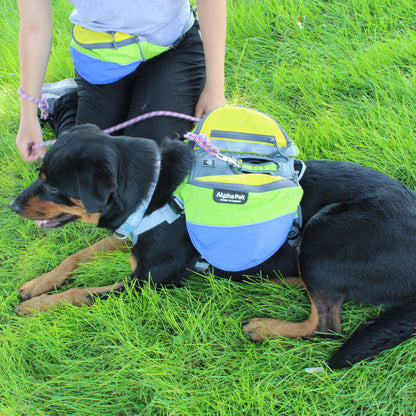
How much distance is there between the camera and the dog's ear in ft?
5.94

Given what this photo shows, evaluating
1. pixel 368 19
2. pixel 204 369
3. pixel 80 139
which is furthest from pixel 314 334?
pixel 368 19

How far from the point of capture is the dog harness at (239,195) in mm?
1892

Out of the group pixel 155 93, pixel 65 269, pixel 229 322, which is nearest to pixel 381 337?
pixel 229 322

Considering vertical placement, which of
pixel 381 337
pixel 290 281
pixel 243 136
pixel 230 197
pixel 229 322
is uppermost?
pixel 243 136

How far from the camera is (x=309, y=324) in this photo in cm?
211

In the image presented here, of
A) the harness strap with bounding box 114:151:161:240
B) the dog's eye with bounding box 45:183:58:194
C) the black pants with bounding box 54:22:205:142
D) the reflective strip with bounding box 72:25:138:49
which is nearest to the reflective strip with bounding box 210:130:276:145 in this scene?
the harness strap with bounding box 114:151:161:240

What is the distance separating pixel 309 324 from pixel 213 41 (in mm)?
2067

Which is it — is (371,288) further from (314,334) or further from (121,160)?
(121,160)

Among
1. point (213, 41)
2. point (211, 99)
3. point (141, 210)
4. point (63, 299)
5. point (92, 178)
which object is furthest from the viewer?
point (211, 99)

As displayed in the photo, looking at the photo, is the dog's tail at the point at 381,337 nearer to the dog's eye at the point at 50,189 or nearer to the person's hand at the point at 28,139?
the dog's eye at the point at 50,189

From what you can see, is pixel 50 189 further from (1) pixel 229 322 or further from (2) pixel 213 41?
(2) pixel 213 41

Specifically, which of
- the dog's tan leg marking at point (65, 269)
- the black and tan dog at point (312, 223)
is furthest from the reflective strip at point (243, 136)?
the dog's tan leg marking at point (65, 269)

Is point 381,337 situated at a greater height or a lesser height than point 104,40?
lesser

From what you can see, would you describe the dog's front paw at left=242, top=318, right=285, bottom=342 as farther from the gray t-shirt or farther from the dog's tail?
the gray t-shirt
